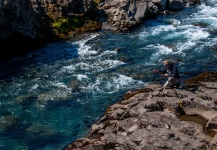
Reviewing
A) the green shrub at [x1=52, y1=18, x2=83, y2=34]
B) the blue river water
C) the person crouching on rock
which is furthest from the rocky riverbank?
the green shrub at [x1=52, y1=18, x2=83, y2=34]

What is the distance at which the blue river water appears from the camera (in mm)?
21344

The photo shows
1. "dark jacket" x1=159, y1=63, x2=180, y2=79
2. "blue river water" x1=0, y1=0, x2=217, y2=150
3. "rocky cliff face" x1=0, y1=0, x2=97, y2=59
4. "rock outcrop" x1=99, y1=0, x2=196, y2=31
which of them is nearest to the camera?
"blue river water" x1=0, y1=0, x2=217, y2=150

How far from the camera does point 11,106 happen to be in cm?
2405

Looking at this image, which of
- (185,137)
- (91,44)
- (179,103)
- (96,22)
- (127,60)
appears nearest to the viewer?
(185,137)

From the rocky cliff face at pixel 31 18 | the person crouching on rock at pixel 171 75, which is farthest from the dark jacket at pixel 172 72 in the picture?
the rocky cliff face at pixel 31 18

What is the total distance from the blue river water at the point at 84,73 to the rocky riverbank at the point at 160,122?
187cm

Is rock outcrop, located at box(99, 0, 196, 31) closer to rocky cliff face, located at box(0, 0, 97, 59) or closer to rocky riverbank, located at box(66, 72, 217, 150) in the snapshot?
rocky cliff face, located at box(0, 0, 97, 59)

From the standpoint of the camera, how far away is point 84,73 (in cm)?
2850

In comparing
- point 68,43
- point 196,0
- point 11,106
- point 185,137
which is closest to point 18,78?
point 11,106

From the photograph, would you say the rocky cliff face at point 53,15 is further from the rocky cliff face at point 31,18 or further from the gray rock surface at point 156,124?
the gray rock surface at point 156,124

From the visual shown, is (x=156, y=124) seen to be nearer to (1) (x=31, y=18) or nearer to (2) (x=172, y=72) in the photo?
(2) (x=172, y=72)

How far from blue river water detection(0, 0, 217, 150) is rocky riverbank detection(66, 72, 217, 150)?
6.14 feet

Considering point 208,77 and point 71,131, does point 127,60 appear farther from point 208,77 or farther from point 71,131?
point 71,131

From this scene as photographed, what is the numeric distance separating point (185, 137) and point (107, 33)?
A: 2309 centimetres
